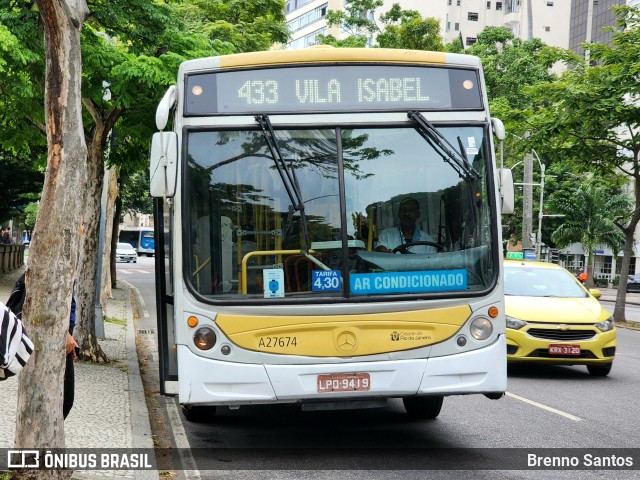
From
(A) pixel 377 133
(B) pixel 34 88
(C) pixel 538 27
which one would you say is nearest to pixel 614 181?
(B) pixel 34 88

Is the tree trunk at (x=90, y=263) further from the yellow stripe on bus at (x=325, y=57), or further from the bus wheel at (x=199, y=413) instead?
the yellow stripe on bus at (x=325, y=57)

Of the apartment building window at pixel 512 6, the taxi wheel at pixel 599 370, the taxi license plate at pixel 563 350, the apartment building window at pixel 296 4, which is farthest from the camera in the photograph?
the apartment building window at pixel 512 6

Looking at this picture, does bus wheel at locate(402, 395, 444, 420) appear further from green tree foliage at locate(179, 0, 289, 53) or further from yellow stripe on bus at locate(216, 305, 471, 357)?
green tree foliage at locate(179, 0, 289, 53)

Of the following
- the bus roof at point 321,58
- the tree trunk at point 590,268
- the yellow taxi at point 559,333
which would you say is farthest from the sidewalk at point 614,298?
the bus roof at point 321,58

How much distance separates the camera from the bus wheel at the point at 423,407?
9188mm

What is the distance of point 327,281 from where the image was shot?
23.9 feet

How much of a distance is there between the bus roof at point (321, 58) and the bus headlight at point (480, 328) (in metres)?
2.16

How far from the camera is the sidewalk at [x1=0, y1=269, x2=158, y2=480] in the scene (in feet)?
24.2

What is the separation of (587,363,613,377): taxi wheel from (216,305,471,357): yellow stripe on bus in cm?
666

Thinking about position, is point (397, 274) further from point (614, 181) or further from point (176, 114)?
point (614, 181)

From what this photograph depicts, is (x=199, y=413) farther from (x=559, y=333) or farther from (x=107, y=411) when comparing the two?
(x=559, y=333)

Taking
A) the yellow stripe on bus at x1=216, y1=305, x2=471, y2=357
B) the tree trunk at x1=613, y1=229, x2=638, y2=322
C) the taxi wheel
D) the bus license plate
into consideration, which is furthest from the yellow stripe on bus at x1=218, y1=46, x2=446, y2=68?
the tree trunk at x1=613, y1=229, x2=638, y2=322

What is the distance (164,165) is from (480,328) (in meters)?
2.81

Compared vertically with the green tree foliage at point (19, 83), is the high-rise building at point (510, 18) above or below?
above
